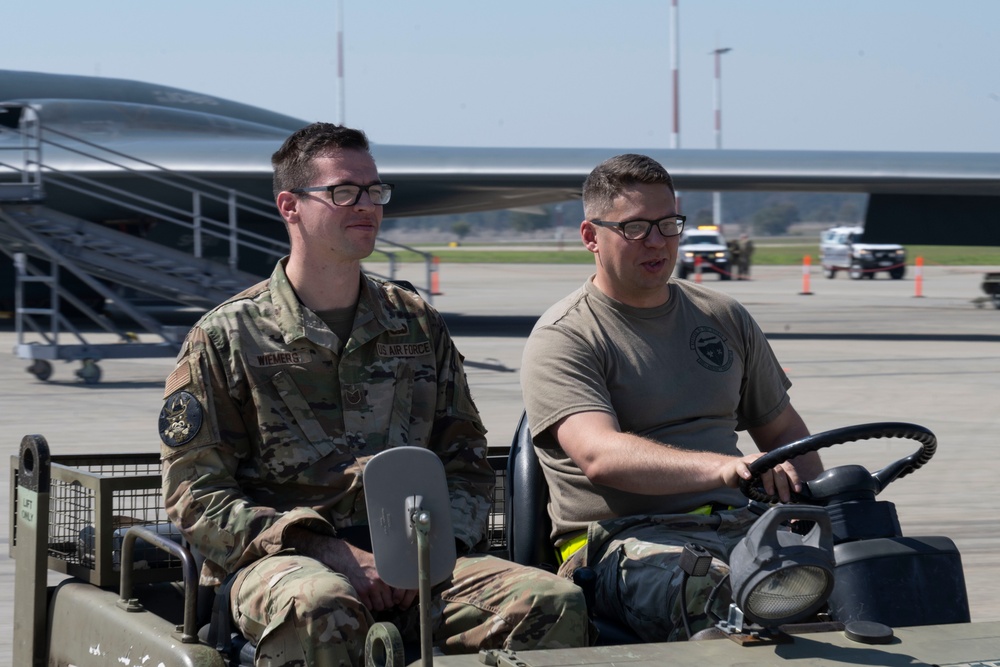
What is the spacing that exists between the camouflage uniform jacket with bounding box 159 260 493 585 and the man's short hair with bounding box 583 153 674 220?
2.08 ft

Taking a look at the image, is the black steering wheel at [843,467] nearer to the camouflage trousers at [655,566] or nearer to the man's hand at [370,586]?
the camouflage trousers at [655,566]

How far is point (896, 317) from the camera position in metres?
24.3

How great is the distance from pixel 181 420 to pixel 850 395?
10465 mm

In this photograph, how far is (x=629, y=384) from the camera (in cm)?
355

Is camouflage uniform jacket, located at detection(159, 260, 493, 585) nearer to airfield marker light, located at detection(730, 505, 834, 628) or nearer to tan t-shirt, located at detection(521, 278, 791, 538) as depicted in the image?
tan t-shirt, located at detection(521, 278, 791, 538)

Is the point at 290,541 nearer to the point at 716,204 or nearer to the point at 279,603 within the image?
the point at 279,603

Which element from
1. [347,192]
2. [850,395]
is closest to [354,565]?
[347,192]

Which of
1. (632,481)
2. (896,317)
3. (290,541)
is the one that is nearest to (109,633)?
(290,541)

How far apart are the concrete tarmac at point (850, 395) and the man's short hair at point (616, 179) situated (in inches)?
115

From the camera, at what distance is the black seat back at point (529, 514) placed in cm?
365

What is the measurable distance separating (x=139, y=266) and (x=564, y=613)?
13.9 meters

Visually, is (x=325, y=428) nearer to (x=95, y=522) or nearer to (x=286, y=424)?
(x=286, y=424)

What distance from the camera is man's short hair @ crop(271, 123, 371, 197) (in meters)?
3.30

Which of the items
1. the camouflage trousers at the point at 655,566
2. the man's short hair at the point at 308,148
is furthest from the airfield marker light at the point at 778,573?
the man's short hair at the point at 308,148
